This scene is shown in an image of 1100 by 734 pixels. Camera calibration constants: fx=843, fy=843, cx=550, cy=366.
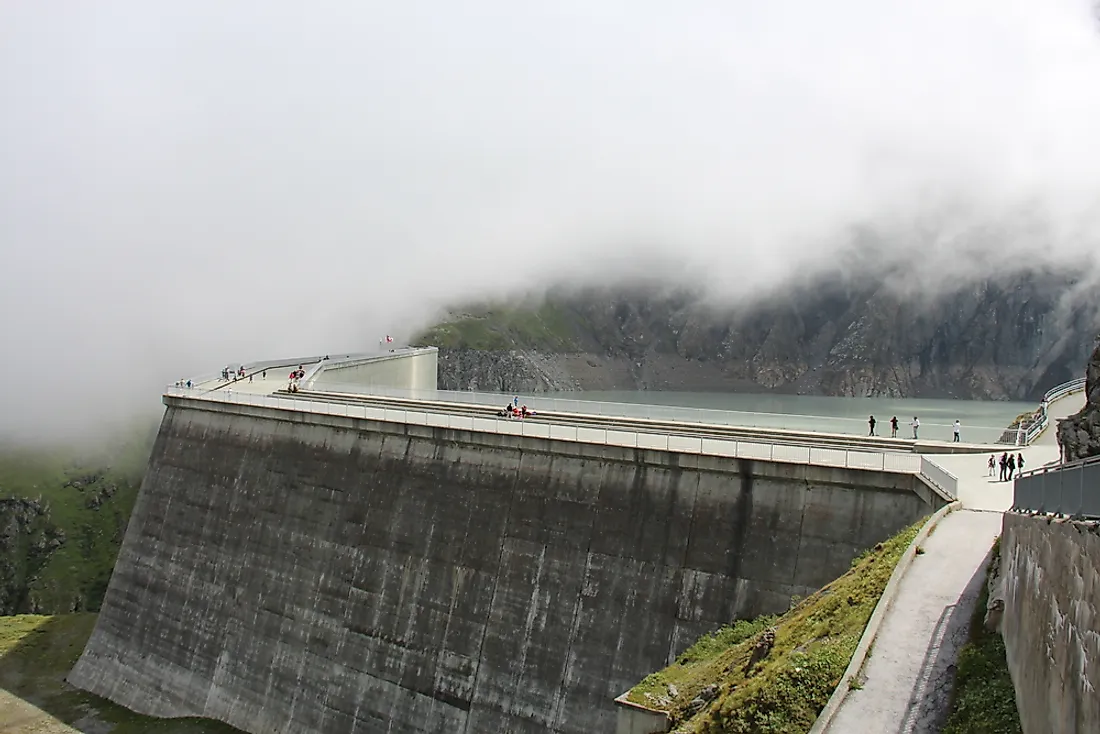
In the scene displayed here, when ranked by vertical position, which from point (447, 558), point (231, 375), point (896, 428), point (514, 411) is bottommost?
point (447, 558)

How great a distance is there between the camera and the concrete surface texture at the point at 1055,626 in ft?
27.5

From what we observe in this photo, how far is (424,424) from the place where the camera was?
111 feet

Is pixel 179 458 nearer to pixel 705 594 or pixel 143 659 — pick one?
pixel 143 659

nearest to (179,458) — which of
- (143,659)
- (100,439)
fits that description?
(143,659)

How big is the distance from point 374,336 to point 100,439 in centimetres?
8981

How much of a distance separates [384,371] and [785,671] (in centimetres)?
6736

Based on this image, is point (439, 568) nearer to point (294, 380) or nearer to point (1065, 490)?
point (1065, 490)

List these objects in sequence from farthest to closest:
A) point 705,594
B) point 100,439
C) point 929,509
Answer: point 100,439 → point 705,594 → point 929,509

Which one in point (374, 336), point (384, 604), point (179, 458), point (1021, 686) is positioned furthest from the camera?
point (374, 336)

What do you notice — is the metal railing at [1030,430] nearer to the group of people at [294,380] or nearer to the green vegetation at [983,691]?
the green vegetation at [983,691]

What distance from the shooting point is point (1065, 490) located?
1095cm

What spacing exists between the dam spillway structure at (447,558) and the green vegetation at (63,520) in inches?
1523

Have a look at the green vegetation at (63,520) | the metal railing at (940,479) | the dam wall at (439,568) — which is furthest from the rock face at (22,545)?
the metal railing at (940,479)

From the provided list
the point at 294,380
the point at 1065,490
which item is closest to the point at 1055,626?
the point at 1065,490
